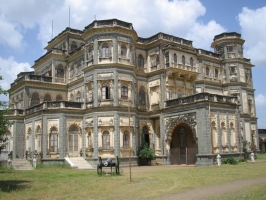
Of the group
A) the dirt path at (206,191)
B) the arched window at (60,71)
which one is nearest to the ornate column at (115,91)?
the arched window at (60,71)

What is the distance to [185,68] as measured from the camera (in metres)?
36.8

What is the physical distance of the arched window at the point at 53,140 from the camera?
33.1 meters

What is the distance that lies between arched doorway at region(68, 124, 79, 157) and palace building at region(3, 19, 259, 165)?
11 cm

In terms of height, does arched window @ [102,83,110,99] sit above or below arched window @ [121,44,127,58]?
below

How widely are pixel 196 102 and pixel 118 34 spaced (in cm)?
1074

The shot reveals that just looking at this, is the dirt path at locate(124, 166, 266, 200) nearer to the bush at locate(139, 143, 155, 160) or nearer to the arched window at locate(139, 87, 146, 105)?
the bush at locate(139, 143, 155, 160)

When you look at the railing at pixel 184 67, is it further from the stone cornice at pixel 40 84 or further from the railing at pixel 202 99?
the stone cornice at pixel 40 84

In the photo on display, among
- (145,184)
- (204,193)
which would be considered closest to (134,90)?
(145,184)

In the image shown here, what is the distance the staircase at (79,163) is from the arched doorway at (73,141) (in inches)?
42.1

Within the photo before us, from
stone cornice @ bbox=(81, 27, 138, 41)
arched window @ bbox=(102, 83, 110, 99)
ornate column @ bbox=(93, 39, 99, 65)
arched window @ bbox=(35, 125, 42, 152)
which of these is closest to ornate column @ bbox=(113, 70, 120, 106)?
arched window @ bbox=(102, 83, 110, 99)

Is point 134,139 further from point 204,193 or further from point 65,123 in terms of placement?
point 204,193

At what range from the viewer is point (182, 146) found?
34.4 meters

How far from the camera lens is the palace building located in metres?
31.2

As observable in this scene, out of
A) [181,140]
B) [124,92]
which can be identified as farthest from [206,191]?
[181,140]
